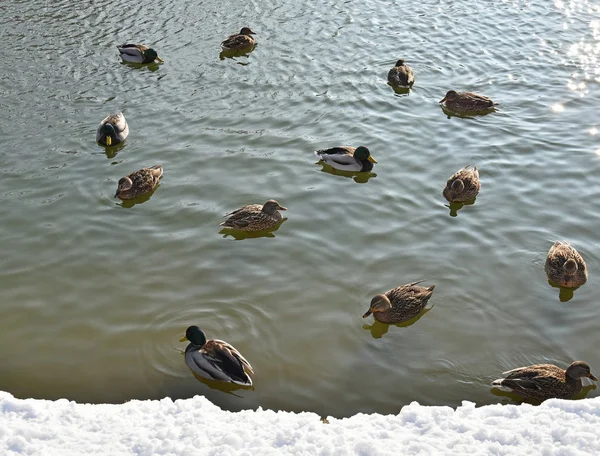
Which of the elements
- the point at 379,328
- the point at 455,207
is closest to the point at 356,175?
the point at 455,207

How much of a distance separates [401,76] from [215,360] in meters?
10.1

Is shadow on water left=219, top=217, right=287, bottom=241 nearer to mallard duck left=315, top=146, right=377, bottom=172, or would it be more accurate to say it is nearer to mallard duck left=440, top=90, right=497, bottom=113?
mallard duck left=315, top=146, right=377, bottom=172

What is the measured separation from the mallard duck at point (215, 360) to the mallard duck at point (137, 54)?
34.7ft

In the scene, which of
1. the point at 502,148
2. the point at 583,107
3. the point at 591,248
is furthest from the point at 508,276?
the point at 583,107

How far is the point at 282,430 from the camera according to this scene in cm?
775

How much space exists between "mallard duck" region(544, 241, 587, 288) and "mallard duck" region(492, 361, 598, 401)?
1.99 m

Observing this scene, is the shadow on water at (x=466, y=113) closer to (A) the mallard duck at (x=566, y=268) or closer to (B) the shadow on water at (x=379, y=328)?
(A) the mallard duck at (x=566, y=268)

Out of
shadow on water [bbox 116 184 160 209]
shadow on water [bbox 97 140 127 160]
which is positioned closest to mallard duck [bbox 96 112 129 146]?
shadow on water [bbox 97 140 127 160]

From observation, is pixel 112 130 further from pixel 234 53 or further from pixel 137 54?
pixel 234 53

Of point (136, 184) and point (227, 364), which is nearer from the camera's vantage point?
point (227, 364)

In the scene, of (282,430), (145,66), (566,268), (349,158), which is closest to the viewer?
(282,430)

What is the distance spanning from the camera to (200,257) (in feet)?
37.2

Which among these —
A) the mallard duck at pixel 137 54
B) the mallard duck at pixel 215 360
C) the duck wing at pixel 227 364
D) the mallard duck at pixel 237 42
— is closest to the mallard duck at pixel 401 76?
the mallard duck at pixel 237 42

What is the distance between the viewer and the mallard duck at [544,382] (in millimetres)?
8789
